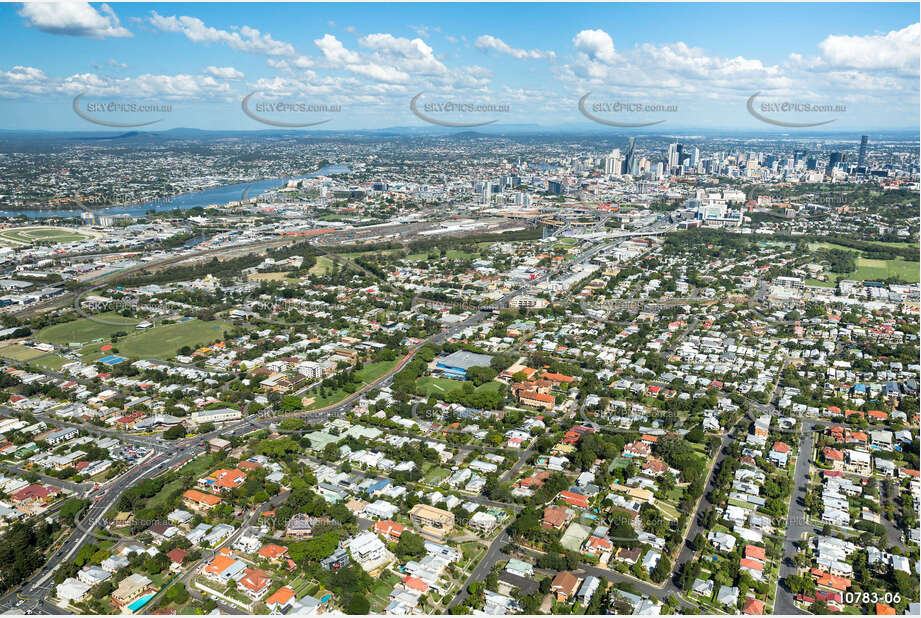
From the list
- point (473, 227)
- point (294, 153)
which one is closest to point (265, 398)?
point (473, 227)

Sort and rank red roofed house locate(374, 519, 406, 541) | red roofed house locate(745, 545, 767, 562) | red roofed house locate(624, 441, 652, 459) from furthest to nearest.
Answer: red roofed house locate(624, 441, 652, 459) → red roofed house locate(374, 519, 406, 541) → red roofed house locate(745, 545, 767, 562)

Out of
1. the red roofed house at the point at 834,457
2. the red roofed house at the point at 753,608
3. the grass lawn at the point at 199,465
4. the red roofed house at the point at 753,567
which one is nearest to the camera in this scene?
the red roofed house at the point at 753,608

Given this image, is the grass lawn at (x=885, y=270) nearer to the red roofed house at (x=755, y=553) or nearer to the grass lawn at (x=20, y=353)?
the red roofed house at (x=755, y=553)

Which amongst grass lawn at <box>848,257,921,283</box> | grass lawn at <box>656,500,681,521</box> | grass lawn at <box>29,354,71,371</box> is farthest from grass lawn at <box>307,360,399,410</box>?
grass lawn at <box>848,257,921,283</box>

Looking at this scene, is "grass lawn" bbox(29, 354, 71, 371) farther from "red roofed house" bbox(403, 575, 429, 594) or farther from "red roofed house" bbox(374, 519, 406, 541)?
"red roofed house" bbox(403, 575, 429, 594)

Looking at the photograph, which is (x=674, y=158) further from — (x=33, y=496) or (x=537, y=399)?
(x=33, y=496)

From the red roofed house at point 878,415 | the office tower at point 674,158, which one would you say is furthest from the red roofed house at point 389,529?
the office tower at point 674,158
